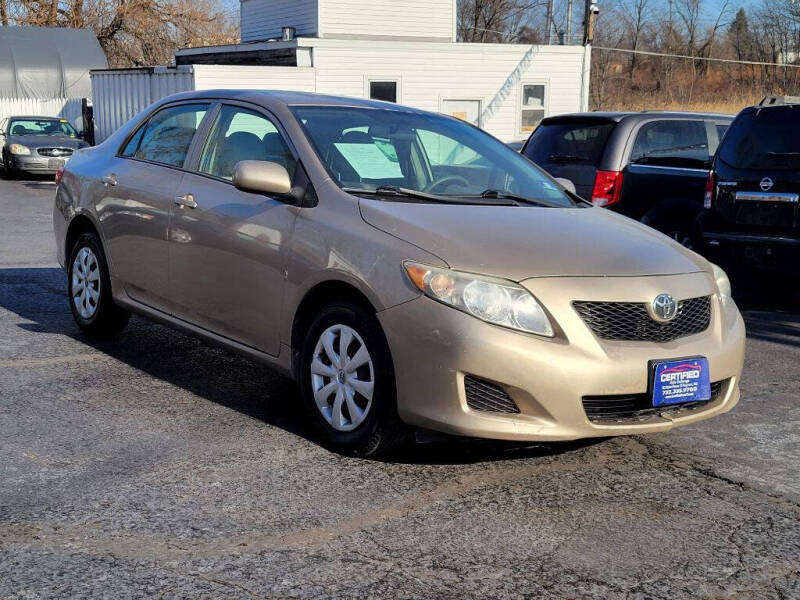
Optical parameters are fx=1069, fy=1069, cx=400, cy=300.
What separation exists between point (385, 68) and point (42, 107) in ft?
50.7

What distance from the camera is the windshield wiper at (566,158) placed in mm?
10430

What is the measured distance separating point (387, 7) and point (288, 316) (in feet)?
83.8

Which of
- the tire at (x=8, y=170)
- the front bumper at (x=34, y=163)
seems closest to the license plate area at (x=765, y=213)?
the front bumper at (x=34, y=163)

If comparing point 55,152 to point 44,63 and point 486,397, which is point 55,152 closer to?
point 44,63

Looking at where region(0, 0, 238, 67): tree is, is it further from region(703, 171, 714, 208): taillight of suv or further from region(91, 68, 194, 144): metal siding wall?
region(703, 171, 714, 208): taillight of suv

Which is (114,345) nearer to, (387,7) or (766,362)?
(766,362)

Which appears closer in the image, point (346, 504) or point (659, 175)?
point (346, 504)

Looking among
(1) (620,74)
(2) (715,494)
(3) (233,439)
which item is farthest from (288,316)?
(1) (620,74)

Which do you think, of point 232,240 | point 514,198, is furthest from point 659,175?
point 232,240

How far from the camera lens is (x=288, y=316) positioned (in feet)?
16.9

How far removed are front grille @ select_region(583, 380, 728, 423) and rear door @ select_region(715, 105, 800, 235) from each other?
14.5 ft

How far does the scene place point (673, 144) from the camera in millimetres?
10641

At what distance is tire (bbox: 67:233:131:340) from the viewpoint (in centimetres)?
689

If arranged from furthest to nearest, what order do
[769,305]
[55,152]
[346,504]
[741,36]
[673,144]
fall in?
[741,36]
[55,152]
[673,144]
[769,305]
[346,504]
